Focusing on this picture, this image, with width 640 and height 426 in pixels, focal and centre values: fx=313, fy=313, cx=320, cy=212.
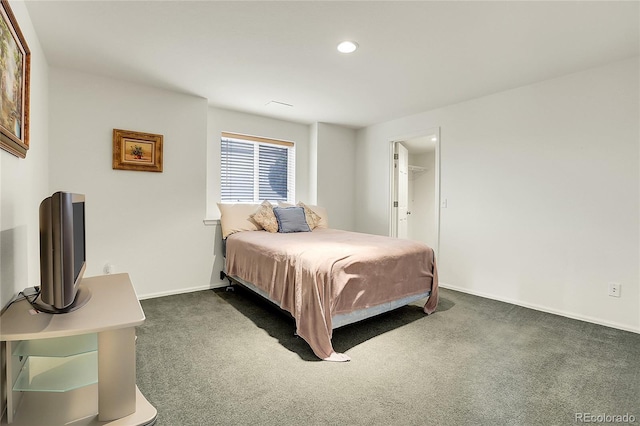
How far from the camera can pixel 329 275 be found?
2.22 meters

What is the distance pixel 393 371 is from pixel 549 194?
2.45 m

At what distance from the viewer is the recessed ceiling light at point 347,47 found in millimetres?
2434

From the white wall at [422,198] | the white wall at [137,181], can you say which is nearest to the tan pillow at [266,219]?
the white wall at [137,181]

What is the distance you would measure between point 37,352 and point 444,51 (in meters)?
3.19

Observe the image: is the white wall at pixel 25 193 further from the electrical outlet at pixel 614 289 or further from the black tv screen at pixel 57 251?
the electrical outlet at pixel 614 289

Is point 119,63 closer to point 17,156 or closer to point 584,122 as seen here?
point 17,156

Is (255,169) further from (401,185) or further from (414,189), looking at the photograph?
(414,189)

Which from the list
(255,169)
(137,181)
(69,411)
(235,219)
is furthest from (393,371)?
(255,169)

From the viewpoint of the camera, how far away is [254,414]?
1.58 meters

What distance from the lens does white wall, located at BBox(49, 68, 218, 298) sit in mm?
3070

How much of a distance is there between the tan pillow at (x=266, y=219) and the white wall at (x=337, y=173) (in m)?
1.16

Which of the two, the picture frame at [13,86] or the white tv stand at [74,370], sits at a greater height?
the picture frame at [13,86]

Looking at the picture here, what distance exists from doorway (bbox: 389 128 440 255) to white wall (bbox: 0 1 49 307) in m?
4.01

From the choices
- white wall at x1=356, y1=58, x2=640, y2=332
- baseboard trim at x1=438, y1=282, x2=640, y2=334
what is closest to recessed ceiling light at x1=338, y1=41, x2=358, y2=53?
white wall at x1=356, y1=58, x2=640, y2=332
